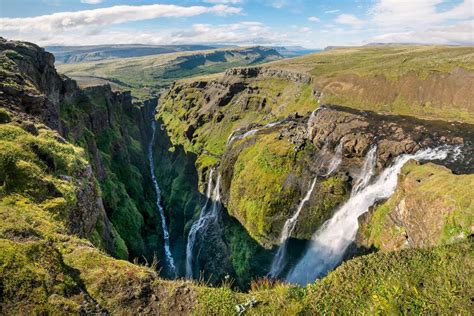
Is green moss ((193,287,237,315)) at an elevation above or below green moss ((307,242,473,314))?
below

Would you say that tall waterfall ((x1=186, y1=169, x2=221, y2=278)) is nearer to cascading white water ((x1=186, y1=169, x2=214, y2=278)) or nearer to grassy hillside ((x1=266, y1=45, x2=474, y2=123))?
cascading white water ((x1=186, y1=169, x2=214, y2=278))

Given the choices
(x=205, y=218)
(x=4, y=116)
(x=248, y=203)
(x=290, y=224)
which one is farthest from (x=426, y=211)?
(x=205, y=218)

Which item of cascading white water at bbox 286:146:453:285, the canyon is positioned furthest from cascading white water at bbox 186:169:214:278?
cascading white water at bbox 286:146:453:285

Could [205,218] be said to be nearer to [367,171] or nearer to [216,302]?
[367,171]

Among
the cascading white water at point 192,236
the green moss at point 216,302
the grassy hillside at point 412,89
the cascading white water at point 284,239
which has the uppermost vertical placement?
the grassy hillside at point 412,89

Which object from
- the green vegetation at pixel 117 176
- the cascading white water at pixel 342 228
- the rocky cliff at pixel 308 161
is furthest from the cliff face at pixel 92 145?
the cascading white water at pixel 342 228

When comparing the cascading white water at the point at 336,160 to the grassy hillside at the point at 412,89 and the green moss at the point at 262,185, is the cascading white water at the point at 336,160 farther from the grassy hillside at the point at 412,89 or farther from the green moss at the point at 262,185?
the grassy hillside at the point at 412,89
